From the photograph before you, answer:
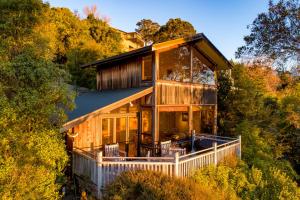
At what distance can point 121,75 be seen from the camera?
1307 cm

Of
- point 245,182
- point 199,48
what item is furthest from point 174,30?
point 245,182

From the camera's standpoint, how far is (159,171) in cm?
731

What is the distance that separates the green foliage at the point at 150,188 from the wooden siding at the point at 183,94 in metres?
4.97

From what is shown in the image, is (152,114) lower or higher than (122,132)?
higher

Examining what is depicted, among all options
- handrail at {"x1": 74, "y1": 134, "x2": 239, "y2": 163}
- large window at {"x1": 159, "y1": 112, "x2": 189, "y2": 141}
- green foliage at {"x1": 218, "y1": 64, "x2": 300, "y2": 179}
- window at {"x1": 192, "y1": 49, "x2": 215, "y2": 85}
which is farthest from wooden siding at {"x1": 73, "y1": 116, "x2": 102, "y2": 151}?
green foliage at {"x1": 218, "y1": 64, "x2": 300, "y2": 179}

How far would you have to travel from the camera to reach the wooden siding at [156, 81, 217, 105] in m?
11.4

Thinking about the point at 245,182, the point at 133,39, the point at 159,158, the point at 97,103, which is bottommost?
the point at 245,182

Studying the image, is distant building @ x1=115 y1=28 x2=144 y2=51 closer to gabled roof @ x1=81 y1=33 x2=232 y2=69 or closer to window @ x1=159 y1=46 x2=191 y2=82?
gabled roof @ x1=81 y1=33 x2=232 y2=69

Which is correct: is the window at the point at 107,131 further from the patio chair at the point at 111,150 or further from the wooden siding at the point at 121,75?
the wooden siding at the point at 121,75

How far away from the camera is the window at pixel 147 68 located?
1154 cm

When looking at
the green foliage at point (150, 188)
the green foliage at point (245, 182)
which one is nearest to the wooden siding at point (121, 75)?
the green foliage at point (245, 182)

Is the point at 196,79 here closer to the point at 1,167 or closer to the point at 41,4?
the point at 41,4

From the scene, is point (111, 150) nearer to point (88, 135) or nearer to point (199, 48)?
point (88, 135)

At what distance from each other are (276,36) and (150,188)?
33.1 feet
